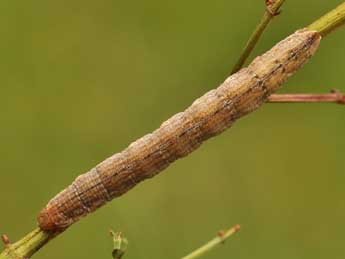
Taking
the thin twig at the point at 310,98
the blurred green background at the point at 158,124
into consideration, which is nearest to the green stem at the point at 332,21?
the thin twig at the point at 310,98

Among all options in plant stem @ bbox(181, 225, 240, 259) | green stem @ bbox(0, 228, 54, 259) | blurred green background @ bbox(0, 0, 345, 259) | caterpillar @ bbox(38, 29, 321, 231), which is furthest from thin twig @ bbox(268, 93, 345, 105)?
blurred green background @ bbox(0, 0, 345, 259)

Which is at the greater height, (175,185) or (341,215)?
(175,185)

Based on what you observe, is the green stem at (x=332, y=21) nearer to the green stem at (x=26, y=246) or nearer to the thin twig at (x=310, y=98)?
the thin twig at (x=310, y=98)

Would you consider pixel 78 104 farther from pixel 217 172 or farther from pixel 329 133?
pixel 329 133

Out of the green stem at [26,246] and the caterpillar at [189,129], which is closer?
the green stem at [26,246]

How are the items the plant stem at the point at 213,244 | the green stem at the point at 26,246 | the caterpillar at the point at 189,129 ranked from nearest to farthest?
1. the plant stem at the point at 213,244
2. the green stem at the point at 26,246
3. the caterpillar at the point at 189,129

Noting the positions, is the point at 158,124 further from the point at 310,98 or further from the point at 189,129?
the point at 310,98

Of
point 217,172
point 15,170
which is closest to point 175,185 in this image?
point 217,172
